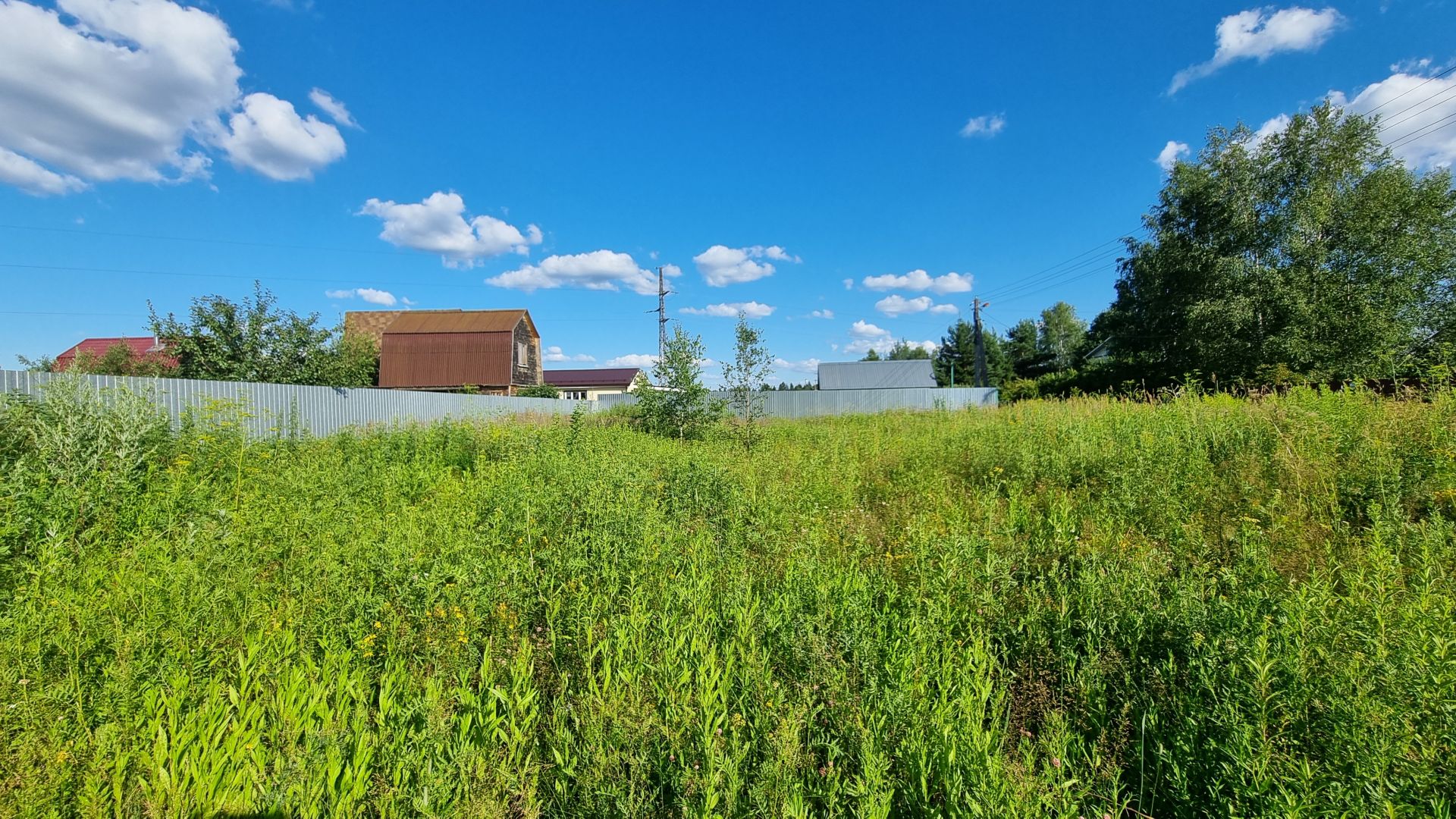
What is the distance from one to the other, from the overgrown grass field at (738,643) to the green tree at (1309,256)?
19.0 m

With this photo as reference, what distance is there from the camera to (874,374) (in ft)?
139

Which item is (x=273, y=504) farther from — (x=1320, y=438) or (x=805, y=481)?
(x=1320, y=438)

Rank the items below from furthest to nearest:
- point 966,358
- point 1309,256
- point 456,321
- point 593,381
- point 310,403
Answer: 1. point 966,358
2. point 593,381
3. point 456,321
4. point 1309,256
5. point 310,403

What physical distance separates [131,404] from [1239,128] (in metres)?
31.2

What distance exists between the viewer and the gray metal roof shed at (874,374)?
1620 inches

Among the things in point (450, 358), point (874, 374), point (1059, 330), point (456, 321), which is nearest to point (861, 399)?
point (874, 374)

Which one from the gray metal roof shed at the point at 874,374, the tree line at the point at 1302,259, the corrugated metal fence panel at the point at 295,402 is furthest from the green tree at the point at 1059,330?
the corrugated metal fence panel at the point at 295,402

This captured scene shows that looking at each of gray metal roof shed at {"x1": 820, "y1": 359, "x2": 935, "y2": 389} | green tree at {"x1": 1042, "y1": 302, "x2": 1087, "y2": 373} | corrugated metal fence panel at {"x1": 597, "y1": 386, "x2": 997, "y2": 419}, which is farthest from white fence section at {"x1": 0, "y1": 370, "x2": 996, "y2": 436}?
green tree at {"x1": 1042, "y1": 302, "x2": 1087, "y2": 373}

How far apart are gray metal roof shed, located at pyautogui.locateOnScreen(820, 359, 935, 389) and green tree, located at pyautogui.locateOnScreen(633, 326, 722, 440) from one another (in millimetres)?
30322

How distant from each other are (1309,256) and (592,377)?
A: 46.0 m

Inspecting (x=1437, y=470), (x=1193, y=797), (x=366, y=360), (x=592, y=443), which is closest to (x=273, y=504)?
(x=592, y=443)

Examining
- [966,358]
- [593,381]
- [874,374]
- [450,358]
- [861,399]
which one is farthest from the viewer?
[966,358]

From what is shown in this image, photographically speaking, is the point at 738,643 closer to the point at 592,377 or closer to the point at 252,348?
the point at 252,348

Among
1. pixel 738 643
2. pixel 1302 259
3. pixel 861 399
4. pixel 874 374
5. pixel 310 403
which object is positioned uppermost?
pixel 1302 259
